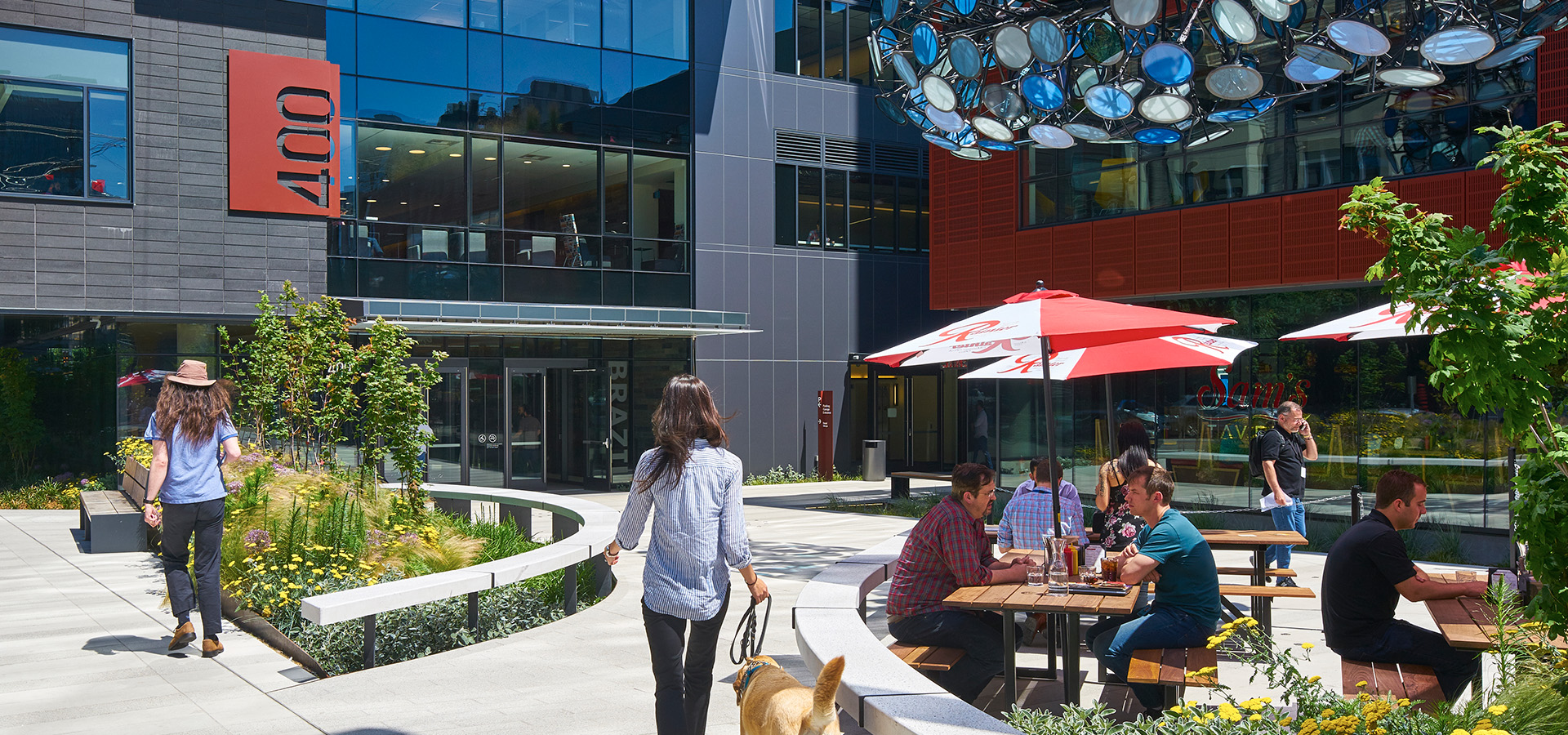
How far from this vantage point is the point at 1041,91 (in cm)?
1067

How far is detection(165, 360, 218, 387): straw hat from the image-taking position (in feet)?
25.1

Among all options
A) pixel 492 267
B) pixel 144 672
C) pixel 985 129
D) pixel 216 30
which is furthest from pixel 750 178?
pixel 144 672

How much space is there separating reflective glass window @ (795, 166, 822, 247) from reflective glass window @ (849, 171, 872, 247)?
0.85 meters

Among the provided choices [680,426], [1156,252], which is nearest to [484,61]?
[1156,252]

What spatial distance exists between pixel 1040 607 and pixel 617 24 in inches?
756

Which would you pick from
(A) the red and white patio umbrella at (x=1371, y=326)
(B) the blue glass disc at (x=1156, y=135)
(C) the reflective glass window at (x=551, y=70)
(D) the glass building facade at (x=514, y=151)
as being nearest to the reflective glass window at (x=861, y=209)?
(D) the glass building facade at (x=514, y=151)

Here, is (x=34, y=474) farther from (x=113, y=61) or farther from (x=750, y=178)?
(x=750, y=178)

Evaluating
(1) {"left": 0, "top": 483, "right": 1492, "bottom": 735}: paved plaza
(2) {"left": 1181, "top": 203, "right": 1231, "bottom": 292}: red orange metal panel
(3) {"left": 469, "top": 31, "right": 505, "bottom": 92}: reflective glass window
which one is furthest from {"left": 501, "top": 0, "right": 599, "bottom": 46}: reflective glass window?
(1) {"left": 0, "top": 483, "right": 1492, "bottom": 735}: paved plaza

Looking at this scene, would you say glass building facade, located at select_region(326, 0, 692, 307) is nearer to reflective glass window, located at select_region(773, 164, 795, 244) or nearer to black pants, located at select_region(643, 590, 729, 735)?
reflective glass window, located at select_region(773, 164, 795, 244)

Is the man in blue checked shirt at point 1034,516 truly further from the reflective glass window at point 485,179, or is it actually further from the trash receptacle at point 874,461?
the trash receptacle at point 874,461

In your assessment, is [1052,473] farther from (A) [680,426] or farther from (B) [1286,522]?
(B) [1286,522]

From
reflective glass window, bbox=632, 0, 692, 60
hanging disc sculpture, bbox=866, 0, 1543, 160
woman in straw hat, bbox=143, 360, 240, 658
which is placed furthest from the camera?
reflective glass window, bbox=632, 0, 692, 60

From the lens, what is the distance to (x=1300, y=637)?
830cm

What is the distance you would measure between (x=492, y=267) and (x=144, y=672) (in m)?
14.5
